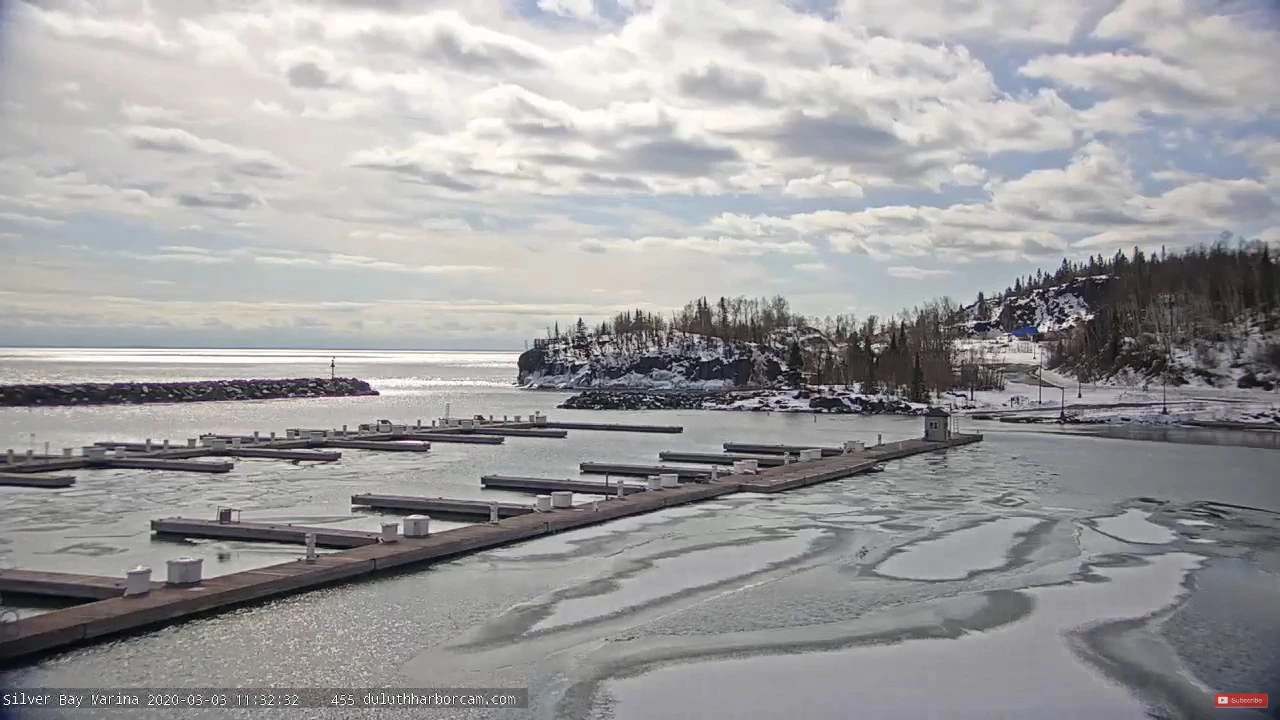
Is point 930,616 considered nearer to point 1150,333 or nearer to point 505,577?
point 505,577

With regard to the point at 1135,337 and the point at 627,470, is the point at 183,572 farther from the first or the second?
the point at 1135,337

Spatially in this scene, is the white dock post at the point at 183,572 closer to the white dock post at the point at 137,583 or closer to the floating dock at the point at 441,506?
the white dock post at the point at 137,583

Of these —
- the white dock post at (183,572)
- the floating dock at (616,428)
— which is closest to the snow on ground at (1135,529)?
the white dock post at (183,572)

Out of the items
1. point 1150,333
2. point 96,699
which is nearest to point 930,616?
point 96,699

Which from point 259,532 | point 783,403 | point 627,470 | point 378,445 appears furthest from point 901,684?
point 783,403

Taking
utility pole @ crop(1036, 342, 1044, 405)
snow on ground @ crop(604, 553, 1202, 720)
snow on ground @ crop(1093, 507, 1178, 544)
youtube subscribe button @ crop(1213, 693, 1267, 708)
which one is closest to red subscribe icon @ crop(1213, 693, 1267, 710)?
youtube subscribe button @ crop(1213, 693, 1267, 708)
